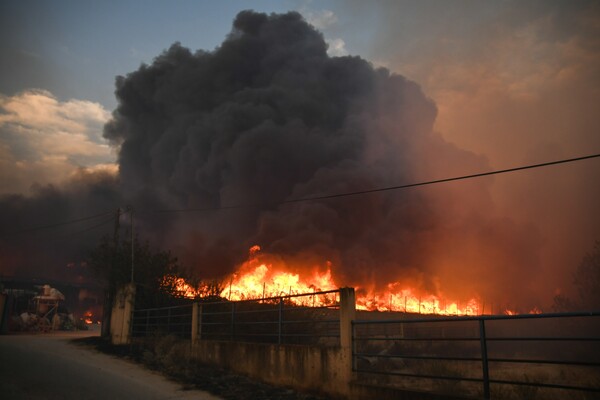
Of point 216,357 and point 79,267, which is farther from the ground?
point 79,267

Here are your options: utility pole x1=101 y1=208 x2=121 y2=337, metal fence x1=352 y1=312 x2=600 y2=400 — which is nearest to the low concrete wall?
metal fence x1=352 y1=312 x2=600 y2=400

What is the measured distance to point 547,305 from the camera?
5200cm

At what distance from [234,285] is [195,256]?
27.9 feet

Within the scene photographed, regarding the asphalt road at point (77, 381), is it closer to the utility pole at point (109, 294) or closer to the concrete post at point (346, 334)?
the concrete post at point (346, 334)

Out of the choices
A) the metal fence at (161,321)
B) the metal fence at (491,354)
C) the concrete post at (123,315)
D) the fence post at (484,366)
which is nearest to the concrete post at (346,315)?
the fence post at (484,366)

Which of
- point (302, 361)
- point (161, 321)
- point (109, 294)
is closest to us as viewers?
point (302, 361)

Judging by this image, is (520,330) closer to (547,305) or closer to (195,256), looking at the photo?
(547,305)

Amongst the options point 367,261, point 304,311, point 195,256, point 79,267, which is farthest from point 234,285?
point 79,267

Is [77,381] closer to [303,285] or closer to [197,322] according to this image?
[197,322]

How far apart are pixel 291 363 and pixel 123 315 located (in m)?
12.7

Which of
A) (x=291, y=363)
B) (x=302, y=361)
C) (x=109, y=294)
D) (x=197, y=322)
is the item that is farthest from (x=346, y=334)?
(x=109, y=294)

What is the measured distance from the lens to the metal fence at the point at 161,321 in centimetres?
1717

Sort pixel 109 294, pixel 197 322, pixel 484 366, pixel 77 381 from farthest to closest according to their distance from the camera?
pixel 109 294, pixel 197 322, pixel 77 381, pixel 484 366

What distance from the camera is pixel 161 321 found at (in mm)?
18188
